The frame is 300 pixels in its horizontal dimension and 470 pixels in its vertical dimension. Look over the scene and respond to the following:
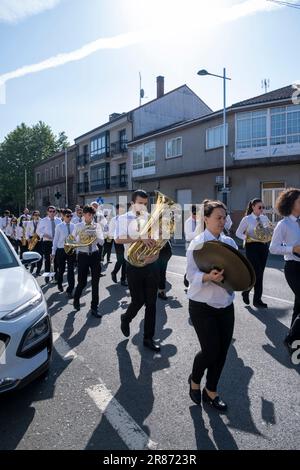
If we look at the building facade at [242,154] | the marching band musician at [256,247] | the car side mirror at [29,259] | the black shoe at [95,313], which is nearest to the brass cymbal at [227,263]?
the car side mirror at [29,259]

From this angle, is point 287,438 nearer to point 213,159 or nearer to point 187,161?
point 213,159

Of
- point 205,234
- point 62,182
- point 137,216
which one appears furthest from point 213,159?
point 62,182

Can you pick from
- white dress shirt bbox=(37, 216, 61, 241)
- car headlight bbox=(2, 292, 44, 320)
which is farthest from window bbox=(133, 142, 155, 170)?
car headlight bbox=(2, 292, 44, 320)

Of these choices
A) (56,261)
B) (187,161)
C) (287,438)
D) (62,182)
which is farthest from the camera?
(62,182)

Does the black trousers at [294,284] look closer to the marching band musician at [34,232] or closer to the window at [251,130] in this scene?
the marching band musician at [34,232]

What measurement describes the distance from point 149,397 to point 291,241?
8.29 feet

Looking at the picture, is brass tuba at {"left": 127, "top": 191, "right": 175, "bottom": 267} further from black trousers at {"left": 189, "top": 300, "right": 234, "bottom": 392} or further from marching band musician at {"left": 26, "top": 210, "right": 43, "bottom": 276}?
marching band musician at {"left": 26, "top": 210, "right": 43, "bottom": 276}

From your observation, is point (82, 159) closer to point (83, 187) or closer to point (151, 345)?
point (83, 187)

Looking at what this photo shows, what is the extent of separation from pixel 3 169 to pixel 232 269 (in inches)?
2712

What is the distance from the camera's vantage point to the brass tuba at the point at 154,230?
481 centimetres

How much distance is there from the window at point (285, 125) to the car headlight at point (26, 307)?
835 inches

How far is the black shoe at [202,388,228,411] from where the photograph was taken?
11.3 feet

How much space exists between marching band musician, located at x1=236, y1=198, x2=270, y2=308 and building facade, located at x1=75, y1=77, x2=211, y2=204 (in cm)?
2571

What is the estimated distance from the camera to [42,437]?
10.0 ft
